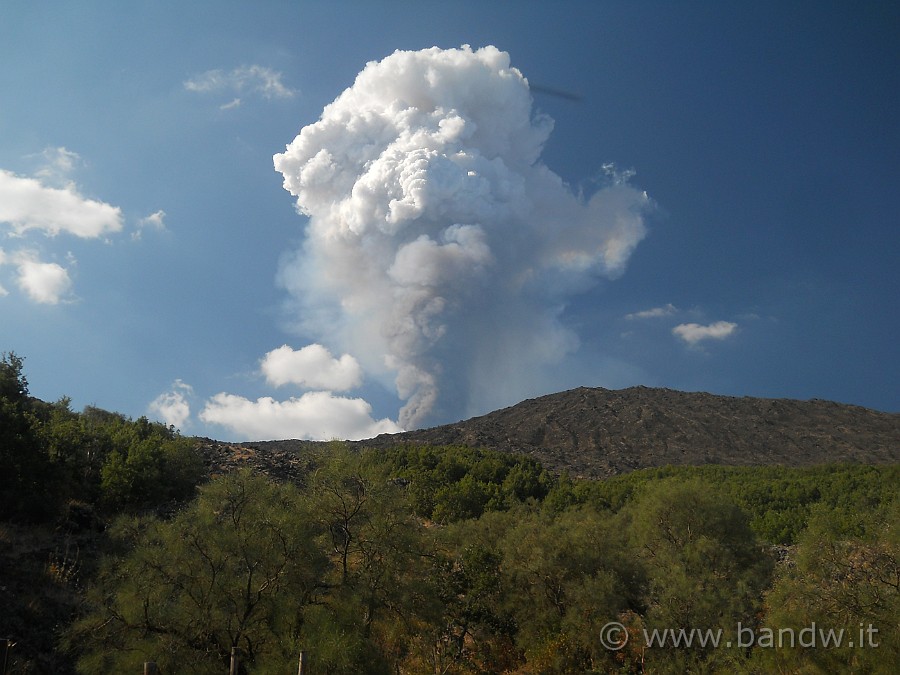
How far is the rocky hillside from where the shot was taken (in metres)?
112

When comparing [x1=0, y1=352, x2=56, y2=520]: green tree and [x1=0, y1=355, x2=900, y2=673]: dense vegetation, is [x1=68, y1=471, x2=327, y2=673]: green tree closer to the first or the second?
[x1=0, y1=355, x2=900, y2=673]: dense vegetation

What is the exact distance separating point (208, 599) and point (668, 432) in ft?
401

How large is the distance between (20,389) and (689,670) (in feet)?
104

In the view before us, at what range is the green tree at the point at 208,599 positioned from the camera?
569 inches

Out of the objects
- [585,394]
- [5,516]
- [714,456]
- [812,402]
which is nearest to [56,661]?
[5,516]

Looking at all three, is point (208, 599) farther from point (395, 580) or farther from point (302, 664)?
point (395, 580)

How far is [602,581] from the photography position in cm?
2377

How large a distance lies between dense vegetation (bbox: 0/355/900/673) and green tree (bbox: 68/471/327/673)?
5 centimetres

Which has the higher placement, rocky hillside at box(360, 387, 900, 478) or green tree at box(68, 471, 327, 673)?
rocky hillside at box(360, 387, 900, 478)

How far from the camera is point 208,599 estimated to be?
48.8 feet

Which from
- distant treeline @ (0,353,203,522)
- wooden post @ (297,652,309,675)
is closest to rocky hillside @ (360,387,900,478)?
distant treeline @ (0,353,203,522)

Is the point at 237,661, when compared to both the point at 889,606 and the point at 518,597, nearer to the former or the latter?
the point at 518,597

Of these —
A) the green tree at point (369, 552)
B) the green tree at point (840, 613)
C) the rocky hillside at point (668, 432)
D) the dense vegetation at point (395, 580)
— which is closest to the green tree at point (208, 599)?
the dense vegetation at point (395, 580)

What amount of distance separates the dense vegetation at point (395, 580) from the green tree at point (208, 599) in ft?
0.15
